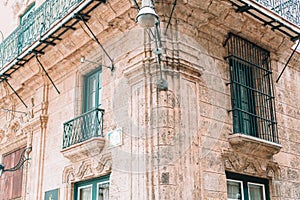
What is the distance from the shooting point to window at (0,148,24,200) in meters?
11.5

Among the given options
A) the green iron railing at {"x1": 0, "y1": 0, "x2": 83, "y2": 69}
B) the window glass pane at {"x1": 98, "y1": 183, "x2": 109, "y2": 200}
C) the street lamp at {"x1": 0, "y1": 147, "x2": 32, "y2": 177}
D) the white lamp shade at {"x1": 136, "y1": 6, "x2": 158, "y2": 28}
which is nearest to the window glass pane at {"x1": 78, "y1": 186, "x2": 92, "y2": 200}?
the window glass pane at {"x1": 98, "y1": 183, "x2": 109, "y2": 200}

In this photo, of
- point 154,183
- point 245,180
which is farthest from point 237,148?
point 154,183

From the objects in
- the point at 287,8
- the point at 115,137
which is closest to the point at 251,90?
the point at 287,8

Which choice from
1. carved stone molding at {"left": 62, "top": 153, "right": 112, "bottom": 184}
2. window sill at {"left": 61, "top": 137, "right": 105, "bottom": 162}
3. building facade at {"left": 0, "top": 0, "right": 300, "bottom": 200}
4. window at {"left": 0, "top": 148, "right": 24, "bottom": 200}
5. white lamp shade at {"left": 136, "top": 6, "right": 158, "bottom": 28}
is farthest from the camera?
window at {"left": 0, "top": 148, "right": 24, "bottom": 200}

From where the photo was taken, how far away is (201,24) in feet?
27.7

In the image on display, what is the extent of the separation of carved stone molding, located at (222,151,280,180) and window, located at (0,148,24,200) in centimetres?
584

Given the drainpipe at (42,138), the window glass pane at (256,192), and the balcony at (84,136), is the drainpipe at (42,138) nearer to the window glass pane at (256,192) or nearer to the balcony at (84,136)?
the balcony at (84,136)

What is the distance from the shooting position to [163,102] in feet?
23.9

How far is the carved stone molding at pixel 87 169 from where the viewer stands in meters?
8.12

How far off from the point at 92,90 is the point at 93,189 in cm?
224

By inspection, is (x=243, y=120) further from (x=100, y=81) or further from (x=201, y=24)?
(x=100, y=81)

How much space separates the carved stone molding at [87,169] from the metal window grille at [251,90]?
2648 millimetres

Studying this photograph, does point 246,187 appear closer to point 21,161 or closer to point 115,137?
point 115,137

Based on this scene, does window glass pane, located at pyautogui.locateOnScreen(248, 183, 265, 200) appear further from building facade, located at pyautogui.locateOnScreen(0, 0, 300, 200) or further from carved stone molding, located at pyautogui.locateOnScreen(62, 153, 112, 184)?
carved stone molding, located at pyautogui.locateOnScreen(62, 153, 112, 184)
